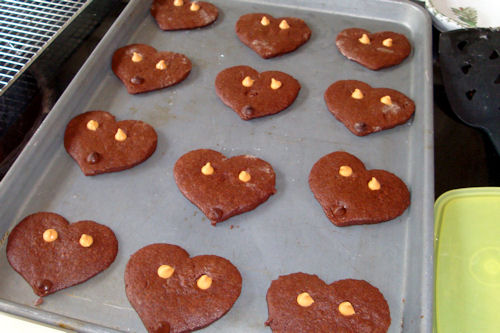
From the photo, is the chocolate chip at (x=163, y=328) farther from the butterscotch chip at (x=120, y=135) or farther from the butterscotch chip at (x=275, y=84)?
the butterscotch chip at (x=275, y=84)

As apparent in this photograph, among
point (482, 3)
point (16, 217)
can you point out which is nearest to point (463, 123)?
point (482, 3)

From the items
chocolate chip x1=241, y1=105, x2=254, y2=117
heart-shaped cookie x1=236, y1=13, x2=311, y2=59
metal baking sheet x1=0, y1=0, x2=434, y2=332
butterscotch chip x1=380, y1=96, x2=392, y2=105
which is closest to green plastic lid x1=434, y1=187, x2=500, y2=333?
metal baking sheet x1=0, y1=0, x2=434, y2=332

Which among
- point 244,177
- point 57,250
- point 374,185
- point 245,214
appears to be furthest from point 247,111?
point 57,250

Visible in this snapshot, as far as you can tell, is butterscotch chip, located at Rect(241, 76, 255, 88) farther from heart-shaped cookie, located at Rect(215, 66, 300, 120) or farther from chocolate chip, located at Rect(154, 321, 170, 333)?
chocolate chip, located at Rect(154, 321, 170, 333)

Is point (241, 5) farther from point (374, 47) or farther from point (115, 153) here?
point (115, 153)

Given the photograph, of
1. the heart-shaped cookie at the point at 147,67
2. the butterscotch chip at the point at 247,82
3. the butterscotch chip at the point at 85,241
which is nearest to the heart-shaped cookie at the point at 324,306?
the butterscotch chip at the point at 85,241

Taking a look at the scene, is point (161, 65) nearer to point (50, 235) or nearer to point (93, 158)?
point (93, 158)
